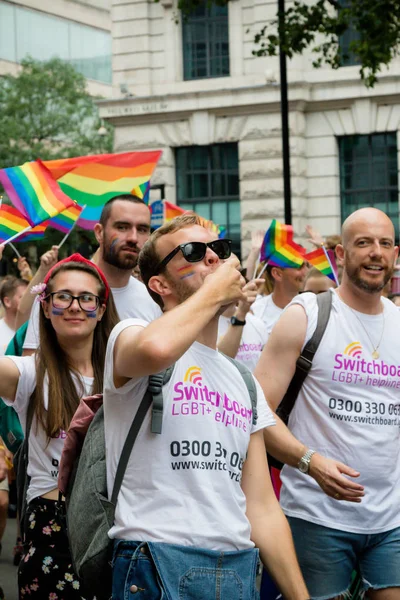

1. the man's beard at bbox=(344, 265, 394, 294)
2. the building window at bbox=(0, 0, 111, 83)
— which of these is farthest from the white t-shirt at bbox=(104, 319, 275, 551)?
the building window at bbox=(0, 0, 111, 83)

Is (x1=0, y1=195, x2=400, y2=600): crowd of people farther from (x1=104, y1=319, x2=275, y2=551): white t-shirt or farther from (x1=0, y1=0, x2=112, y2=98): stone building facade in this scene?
(x1=0, y1=0, x2=112, y2=98): stone building facade

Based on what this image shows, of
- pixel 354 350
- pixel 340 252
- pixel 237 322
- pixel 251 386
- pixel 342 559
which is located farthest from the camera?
pixel 237 322

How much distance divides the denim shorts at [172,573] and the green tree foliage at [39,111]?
38.8 metres

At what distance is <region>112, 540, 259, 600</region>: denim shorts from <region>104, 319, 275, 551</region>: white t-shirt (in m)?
0.03

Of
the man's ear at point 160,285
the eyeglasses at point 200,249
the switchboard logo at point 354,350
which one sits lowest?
the switchboard logo at point 354,350

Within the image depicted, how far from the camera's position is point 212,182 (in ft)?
91.0

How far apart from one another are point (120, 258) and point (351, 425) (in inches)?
79.4

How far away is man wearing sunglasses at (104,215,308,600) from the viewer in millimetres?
3359

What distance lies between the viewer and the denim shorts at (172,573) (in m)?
3.38

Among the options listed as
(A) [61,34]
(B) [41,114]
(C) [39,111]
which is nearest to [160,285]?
(C) [39,111]

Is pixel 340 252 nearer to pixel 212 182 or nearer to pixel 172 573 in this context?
pixel 172 573

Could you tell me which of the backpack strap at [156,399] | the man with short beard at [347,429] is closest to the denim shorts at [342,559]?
the man with short beard at [347,429]

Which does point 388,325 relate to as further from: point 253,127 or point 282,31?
point 253,127

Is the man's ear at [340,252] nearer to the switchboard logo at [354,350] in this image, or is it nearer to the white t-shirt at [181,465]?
the switchboard logo at [354,350]
